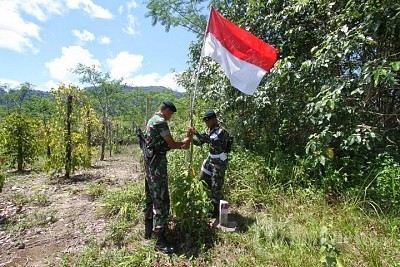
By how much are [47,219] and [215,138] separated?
3.30 meters

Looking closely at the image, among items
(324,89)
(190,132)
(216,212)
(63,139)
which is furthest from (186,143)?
(63,139)

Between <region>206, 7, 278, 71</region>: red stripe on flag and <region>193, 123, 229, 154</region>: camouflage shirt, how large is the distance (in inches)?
43.8

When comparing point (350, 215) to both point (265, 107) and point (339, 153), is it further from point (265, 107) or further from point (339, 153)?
point (265, 107)

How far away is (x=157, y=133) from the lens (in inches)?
144

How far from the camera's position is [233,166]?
227 inches

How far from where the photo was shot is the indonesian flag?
3920 mm

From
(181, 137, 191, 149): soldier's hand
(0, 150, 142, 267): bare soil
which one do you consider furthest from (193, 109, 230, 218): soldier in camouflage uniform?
(0, 150, 142, 267): bare soil

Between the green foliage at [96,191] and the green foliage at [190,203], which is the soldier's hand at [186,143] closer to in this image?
the green foliage at [190,203]

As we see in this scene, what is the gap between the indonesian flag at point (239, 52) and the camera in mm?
3920

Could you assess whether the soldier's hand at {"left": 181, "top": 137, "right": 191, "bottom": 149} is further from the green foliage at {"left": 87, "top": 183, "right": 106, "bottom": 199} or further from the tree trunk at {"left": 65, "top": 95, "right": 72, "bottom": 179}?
the tree trunk at {"left": 65, "top": 95, "right": 72, "bottom": 179}

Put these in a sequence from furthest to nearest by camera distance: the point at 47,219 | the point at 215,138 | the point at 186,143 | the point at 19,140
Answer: the point at 19,140 < the point at 47,219 < the point at 215,138 < the point at 186,143

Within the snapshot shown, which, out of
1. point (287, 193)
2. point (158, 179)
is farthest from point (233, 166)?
point (158, 179)

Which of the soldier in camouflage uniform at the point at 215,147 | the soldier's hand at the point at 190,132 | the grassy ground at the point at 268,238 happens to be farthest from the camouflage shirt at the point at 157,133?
the grassy ground at the point at 268,238

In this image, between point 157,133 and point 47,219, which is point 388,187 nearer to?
point 157,133
